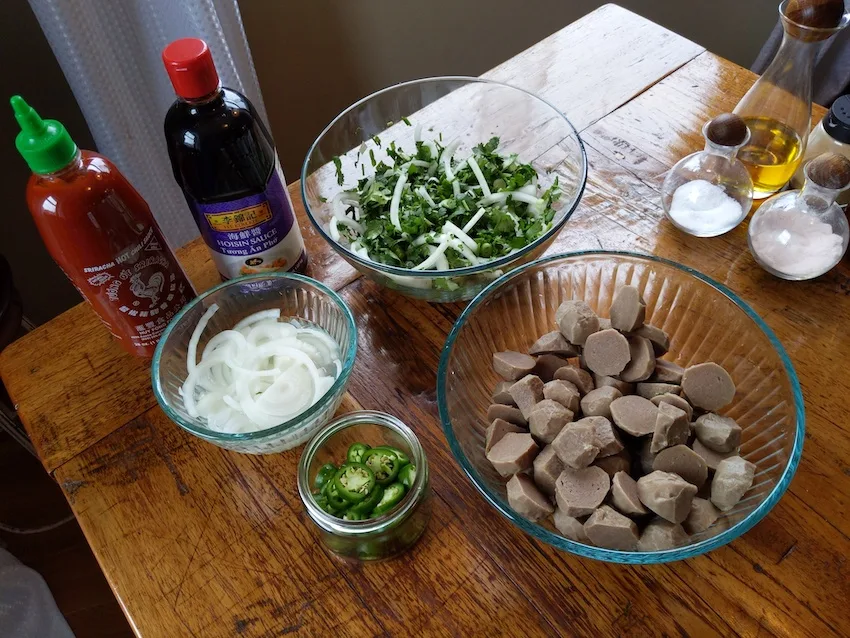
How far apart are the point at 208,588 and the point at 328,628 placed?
158 millimetres

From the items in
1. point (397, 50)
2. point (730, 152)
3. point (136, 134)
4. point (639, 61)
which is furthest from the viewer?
point (397, 50)

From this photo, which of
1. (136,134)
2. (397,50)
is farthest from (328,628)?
(397,50)

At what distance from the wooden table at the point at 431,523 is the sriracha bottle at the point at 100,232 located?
0.13 m

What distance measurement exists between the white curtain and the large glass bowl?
1057 millimetres

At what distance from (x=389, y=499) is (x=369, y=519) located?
0.04 meters

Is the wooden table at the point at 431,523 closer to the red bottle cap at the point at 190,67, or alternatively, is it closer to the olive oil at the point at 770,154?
the olive oil at the point at 770,154

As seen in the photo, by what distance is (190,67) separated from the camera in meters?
0.80

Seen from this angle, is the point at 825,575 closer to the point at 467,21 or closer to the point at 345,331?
the point at 345,331

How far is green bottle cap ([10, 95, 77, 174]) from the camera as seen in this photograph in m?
0.76

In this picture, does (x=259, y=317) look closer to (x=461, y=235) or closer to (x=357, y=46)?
(x=461, y=235)

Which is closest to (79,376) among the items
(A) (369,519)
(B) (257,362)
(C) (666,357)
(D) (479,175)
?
(B) (257,362)

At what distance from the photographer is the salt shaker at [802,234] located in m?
0.99

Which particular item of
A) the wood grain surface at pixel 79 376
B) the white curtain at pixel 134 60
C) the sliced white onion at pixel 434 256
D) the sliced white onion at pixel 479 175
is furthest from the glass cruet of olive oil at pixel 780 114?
the white curtain at pixel 134 60

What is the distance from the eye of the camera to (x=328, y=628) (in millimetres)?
778
